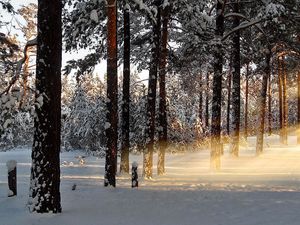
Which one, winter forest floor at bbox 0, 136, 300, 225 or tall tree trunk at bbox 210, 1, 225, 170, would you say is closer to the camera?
winter forest floor at bbox 0, 136, 300, 225

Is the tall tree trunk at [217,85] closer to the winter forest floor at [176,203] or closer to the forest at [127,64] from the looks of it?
the forest at [127,64]

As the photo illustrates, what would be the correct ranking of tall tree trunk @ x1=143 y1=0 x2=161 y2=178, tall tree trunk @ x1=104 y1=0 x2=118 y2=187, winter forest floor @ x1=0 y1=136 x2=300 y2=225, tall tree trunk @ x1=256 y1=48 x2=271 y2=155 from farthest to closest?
tall tree trunk @ x1=256 y1=48 x2=271 y2=155 → tall tree trunk @ x1=143 y1=0 x2=161 y2=178 → tall tree trunk @ x1=104 y1=0 x2=118 y2=187 → winter forest floor @ x1=0 y1=136 x2=300 y2=225

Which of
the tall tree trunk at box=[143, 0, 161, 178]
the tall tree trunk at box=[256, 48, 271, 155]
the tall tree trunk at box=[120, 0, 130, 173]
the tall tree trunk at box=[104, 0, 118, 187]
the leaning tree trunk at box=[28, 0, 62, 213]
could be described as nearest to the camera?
the leaning tree trunk at box=[28, 0, 62, 213]

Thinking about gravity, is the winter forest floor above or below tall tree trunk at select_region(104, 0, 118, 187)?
below

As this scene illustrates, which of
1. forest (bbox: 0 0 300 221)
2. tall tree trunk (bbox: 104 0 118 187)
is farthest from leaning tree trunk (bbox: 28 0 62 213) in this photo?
tall tree trunk (bbox: 104 0 118 187)

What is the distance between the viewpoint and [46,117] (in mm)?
9266

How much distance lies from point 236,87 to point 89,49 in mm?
9028

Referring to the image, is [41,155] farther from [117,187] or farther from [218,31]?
[218,31]

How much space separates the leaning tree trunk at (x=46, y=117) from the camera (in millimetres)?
9250

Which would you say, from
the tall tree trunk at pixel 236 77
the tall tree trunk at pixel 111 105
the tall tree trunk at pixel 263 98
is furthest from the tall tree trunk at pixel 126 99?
the tall tree trunk at pixel 263 98

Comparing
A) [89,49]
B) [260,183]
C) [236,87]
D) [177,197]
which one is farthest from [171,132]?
[177,197]

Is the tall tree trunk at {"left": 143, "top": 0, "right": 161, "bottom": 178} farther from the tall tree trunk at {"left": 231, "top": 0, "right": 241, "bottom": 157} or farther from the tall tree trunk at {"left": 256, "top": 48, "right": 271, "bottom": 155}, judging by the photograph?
the tall tree trunk at {"left": 256, "top": 48, "right": 271, "bottom": 155}

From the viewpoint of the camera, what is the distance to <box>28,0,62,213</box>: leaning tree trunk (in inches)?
364

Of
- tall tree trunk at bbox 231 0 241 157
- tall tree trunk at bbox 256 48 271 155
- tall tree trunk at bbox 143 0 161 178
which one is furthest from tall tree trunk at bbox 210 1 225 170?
tall tree trunk at bbox 256 48 271 155
